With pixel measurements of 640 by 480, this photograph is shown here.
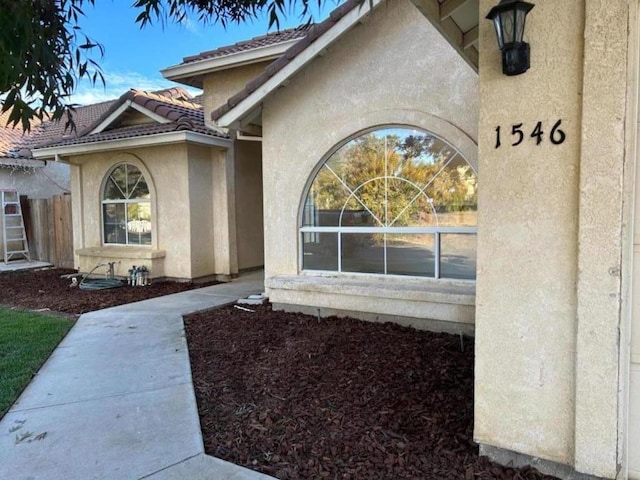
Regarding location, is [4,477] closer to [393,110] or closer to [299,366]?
[299,366]

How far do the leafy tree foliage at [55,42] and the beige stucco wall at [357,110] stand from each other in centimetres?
375

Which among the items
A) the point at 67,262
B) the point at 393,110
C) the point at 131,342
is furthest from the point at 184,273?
the point at 393,110

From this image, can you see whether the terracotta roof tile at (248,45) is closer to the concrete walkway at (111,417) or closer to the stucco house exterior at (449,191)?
the stucco house exterior at (449,191)

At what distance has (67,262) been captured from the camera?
48.2 feet

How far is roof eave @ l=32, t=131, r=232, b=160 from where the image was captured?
34.1 feet

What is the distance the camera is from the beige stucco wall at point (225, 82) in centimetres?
1130

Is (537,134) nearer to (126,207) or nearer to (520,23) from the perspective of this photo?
(520,23)

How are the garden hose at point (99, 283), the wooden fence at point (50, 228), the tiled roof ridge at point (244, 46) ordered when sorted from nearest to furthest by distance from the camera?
the tiled roof ridge at point (244, 46) < the garden hose at point (99, 283) < the wooden fence at point (50, 228)

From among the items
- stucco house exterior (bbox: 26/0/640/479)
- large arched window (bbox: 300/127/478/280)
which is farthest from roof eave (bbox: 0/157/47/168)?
large arched window (bbox: 300/127/478/280)

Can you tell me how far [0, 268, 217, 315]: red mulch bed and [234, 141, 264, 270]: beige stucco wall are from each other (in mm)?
1725

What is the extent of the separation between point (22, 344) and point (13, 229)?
38.9ft

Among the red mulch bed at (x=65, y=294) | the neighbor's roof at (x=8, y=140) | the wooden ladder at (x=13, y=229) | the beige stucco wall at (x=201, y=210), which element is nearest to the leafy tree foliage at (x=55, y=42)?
the red mulch bed at (x=65, y=294)

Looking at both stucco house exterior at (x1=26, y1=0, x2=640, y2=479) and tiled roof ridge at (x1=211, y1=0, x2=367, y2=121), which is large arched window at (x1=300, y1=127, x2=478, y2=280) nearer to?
stucco house exterior at (x1=26, y1=0, x2=640, y2=479)

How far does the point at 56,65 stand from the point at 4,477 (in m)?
2.92
